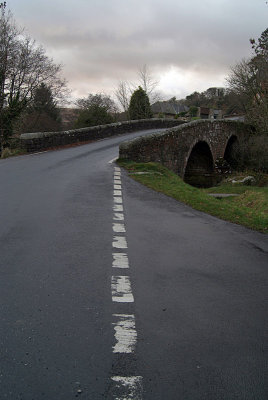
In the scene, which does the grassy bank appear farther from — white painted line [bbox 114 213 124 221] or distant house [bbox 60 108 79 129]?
distant house [bbox 60 108 79 129]

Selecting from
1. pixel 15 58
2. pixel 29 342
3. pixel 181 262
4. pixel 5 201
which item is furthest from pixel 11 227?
pixel 15 58

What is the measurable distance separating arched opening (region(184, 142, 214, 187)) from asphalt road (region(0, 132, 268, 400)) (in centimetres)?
2346

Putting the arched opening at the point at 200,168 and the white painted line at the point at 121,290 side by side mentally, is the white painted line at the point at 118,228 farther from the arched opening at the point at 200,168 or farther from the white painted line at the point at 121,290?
the arched opening at the point at 200,168

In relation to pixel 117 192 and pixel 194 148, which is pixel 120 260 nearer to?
pixel 117 192

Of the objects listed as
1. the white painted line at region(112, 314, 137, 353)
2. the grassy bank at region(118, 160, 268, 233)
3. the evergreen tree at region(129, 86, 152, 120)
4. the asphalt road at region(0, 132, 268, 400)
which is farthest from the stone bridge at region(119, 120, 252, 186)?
the evergreen tree at region(129, 86, 152, 120)

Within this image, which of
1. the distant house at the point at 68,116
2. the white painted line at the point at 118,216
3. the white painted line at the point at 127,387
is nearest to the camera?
the white painted line at the point at 127,387

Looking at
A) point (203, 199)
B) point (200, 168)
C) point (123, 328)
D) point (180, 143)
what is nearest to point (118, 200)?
point (203, 199)

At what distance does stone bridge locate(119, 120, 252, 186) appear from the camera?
16.8 metres


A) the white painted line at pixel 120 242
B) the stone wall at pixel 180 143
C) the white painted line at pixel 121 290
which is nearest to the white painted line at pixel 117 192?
the white painted line at pixel 120 242

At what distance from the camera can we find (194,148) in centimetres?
2864

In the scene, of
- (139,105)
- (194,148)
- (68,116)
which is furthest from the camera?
(68,116)

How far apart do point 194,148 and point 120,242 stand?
23.8 metres

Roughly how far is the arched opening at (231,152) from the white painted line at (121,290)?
31.8 m

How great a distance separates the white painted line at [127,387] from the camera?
8.03 ft
